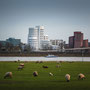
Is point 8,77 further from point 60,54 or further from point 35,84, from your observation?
point 60,54

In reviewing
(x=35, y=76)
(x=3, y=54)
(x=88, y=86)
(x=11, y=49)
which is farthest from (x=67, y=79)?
(x=11, y=49)

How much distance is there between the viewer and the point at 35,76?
25672 millimetres

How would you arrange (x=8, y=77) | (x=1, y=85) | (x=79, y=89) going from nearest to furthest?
(x=79, y=89)
(x=1, y=85)
(x=8, y=77)

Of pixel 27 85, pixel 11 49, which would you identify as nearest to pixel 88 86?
pixel 27 85

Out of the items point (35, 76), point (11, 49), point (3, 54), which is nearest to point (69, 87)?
point (35, 76)

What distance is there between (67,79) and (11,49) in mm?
155076

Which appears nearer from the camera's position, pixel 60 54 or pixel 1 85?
pixel 1 85

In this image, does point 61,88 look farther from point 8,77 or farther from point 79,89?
point 8,77

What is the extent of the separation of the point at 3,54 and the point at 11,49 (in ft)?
74.5

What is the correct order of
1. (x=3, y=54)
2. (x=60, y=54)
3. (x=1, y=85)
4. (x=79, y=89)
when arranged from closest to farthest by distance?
(x=79, y=89), (x=1, y=85), (x=3, y=54), (x=60, y=54)

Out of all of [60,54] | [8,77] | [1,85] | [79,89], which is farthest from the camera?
[60,54]

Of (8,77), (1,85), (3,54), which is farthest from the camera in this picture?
(3,54)

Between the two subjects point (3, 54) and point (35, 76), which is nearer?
point (35, 76)

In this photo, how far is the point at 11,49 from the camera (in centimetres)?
17512
